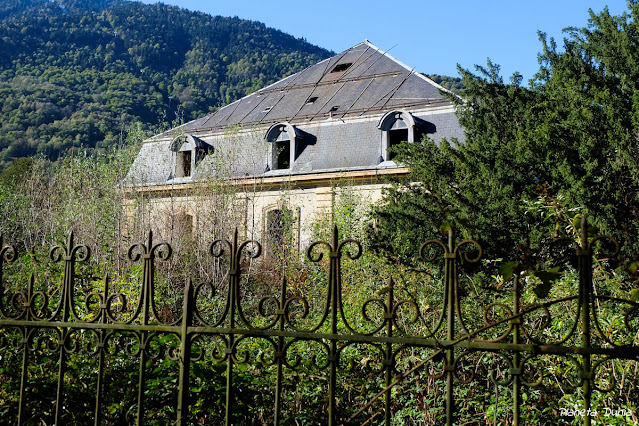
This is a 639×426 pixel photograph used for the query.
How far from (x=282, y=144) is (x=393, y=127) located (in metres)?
4.28

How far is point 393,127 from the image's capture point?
60.5 ft

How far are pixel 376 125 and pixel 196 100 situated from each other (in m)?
32.5

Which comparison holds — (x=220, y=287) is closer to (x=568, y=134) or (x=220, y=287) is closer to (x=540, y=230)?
(x=540, y=230)

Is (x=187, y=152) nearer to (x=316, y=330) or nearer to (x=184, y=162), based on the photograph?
(x=184, y=162)

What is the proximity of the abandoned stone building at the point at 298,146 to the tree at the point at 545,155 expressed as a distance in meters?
5.94

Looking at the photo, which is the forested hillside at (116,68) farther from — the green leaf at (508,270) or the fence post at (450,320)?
the green leaf at (508,270)

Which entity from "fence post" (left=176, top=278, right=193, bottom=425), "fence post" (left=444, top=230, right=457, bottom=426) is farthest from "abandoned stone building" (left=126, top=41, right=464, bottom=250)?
"fence post" (left=444, top=230, right=457, bottom=426)

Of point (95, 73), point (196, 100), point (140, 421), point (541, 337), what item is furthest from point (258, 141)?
point (95, 73)

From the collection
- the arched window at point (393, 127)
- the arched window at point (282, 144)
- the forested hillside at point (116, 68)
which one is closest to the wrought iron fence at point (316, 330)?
the arched window at point (393, 127)

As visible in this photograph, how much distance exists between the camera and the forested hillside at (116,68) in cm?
4069

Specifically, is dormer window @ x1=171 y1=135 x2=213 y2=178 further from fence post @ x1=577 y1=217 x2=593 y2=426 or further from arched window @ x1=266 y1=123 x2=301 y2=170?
fence post @ x1=577 y1=217 x2=593 y2=426

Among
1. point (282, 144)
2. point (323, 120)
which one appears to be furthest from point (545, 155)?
point (282, 144)

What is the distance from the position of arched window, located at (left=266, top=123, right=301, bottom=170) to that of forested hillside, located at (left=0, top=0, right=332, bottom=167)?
4.10 meters

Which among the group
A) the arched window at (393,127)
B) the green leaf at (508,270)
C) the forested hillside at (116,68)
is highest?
the forested hillside at (116,68)
